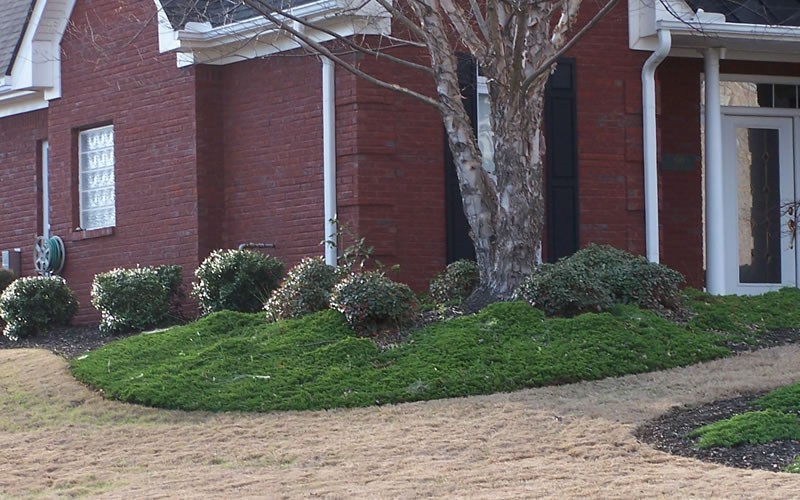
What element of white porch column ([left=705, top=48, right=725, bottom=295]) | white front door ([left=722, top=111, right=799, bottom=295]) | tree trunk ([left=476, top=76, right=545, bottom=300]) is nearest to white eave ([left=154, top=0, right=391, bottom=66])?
tree trunk ([left=476, top=76, right=545, bottom=300])

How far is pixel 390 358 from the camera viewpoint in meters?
11.2

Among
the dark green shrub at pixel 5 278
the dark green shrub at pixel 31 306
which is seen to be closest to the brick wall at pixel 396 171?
the dark green shrub at pixel 31 306

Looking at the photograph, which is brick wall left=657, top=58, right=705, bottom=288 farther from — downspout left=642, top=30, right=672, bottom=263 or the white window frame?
the white window frame

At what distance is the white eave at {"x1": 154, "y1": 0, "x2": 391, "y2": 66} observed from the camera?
567 inches

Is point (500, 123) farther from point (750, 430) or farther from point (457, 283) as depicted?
point (750, 430)

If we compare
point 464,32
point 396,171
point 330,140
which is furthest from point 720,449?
point 330,140

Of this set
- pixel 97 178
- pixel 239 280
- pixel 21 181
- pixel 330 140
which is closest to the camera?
pixel 239 280

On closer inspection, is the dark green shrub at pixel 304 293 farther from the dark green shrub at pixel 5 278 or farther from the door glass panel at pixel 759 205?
the door glass panel at pixel 759 205

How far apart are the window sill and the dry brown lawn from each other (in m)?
5.76

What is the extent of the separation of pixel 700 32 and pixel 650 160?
1637 mm

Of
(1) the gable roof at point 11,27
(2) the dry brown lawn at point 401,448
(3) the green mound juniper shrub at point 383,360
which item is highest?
(1) the gable roof at point 11,27

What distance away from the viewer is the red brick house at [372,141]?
1480 cm

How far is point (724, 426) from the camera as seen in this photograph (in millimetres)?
8781

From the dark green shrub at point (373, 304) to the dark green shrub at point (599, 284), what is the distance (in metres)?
1.09
